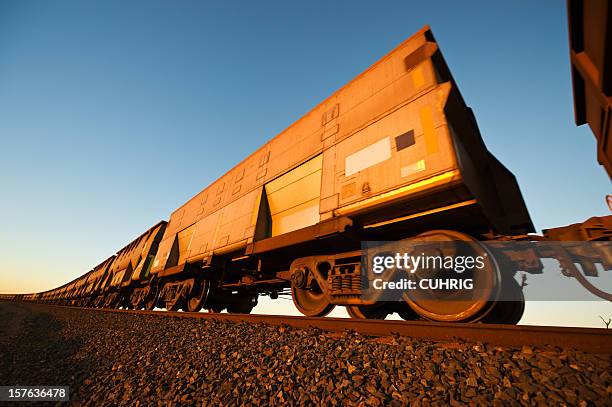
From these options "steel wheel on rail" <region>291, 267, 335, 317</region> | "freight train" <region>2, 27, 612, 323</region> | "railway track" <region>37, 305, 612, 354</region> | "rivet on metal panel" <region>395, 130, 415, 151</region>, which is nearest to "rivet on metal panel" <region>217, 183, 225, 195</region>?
"freight train" <region>2, 27, 612, 323</region>

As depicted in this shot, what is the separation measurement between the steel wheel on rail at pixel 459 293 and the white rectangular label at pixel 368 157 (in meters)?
1.27

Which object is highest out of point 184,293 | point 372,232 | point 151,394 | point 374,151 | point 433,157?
point 374,151

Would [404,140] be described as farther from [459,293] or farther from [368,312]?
[368,312]

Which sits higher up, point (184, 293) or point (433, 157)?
Answer: point (433, 157)

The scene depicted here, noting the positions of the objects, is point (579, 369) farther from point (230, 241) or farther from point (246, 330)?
point (230, 241)

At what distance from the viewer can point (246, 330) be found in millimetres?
→ 3727

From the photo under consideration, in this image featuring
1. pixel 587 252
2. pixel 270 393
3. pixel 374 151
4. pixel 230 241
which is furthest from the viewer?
pixel 230 241

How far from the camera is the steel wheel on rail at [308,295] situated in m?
4.55

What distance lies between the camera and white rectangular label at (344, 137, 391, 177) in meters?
3.78

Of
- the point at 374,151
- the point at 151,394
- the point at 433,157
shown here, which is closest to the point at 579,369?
the point at 433,157

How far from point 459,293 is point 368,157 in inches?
88.8

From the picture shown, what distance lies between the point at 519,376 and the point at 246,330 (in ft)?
10.2

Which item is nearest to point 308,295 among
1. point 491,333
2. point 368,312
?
point 368,312

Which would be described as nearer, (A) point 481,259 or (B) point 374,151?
(A) point 481,259
